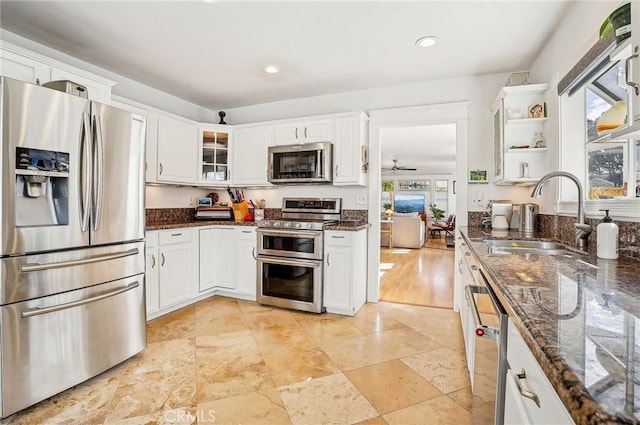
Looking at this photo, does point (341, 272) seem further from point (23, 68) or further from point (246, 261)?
point (23, 68)

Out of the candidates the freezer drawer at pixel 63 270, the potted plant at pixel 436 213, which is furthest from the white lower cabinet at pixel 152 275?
the potted plant at pixel 436 213

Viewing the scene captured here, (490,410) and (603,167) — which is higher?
(603,167)

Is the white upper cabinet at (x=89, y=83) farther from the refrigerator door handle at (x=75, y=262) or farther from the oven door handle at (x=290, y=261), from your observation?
the oven door handle at (x=290, y=261)

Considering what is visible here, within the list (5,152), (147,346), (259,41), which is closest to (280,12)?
(259,41)

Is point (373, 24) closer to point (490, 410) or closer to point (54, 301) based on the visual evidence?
point (490, 410)

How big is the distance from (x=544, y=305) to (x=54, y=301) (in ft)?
7.58

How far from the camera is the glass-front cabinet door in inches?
150

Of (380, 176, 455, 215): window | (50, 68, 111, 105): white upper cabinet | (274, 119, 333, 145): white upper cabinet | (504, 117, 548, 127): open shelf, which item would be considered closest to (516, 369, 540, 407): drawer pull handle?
(504, 117, 548, 127): open shelf

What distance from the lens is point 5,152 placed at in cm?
158

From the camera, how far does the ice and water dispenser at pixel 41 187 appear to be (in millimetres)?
1660

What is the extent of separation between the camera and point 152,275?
2.91 metres

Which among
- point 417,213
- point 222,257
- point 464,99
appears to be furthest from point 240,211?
point 417,213

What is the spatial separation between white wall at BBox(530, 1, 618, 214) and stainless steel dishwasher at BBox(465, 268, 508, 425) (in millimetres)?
1653

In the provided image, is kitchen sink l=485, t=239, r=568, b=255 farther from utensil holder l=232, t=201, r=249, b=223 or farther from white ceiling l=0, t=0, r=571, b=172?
utensil holder l=232, t=201, r=249, b=223
